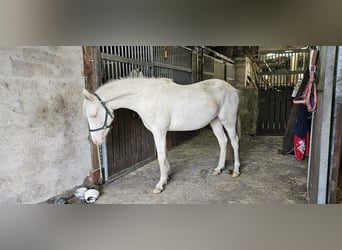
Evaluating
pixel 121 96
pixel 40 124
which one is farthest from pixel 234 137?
pixel 40 124

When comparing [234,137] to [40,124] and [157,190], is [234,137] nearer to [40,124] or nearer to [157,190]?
[157,190]

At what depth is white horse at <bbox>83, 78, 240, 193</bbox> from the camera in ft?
5.27

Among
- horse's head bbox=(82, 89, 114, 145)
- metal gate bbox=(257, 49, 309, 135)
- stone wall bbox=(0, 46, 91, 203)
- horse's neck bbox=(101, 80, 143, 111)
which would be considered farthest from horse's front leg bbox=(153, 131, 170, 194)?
metal gate bbox=(257, 49, 309, 135)

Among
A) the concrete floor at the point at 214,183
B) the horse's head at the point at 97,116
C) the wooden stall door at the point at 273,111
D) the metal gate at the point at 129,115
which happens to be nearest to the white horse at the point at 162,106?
the horse's head at the point at 97,116

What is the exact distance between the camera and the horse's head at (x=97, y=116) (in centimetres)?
155

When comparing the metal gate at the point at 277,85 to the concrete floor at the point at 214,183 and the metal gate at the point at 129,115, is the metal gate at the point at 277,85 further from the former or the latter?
the metal gate at the point at 129,115

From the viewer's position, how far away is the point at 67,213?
1.25 meters

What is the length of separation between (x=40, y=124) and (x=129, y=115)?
853 millimetres

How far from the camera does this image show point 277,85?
402cm

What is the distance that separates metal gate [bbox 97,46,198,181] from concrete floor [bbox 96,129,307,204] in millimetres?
124

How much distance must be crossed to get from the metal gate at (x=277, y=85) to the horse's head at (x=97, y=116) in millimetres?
2893
